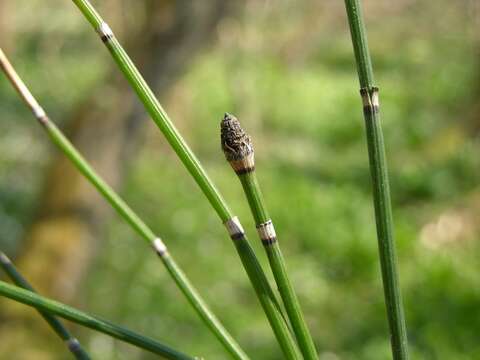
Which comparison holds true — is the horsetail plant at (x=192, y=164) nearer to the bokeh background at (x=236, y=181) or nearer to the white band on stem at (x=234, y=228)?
the white band on stem at (x=234, y=228)

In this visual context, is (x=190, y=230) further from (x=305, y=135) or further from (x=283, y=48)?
(x=283, y=48)

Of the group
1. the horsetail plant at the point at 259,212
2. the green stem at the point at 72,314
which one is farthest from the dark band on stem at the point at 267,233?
the green stem at the point at 72,314

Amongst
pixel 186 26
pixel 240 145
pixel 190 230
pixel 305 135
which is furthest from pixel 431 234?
pixel 240 145

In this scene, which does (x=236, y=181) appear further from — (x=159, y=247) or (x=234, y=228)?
(x=234, y=228)

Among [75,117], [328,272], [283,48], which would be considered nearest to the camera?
[75,117]

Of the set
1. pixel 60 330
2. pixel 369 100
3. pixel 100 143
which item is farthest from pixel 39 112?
pixel 100 143
